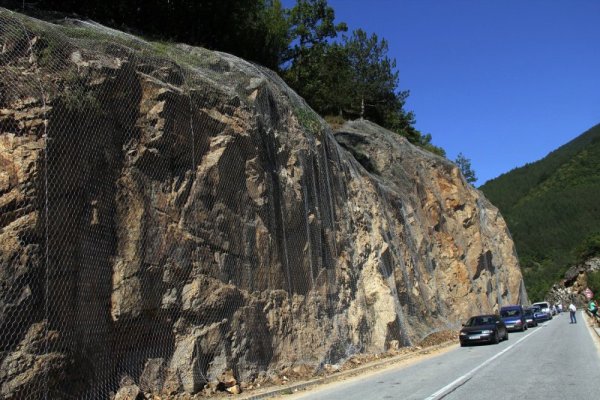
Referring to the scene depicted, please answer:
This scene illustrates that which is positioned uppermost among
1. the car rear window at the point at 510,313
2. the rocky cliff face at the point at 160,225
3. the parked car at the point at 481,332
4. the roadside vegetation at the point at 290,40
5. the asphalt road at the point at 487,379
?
the roadside vegetation at the point at 290,40

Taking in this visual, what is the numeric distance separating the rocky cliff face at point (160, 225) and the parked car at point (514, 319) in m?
13.5

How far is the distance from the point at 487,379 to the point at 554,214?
142557mm

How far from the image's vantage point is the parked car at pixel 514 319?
30297mm

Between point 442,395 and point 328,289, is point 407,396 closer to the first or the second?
point 442,395

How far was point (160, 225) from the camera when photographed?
1065 centimetres

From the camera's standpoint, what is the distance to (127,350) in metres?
9.41

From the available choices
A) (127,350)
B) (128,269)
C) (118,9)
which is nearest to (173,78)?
(128,269)

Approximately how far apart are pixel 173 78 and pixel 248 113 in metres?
2.55

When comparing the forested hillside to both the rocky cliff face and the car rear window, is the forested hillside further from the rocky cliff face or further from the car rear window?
the rocky cliff face

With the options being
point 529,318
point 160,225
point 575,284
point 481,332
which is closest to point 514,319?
point 529,318

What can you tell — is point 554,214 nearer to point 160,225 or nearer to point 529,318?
point 529,318

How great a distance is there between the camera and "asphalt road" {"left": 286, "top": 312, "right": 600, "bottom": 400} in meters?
9.49

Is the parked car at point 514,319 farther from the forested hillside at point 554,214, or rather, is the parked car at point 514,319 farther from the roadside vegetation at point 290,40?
the forested hillside at point 554,214

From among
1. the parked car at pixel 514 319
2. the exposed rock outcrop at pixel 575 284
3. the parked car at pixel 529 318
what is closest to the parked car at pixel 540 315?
the parked car at pixel 529 318
